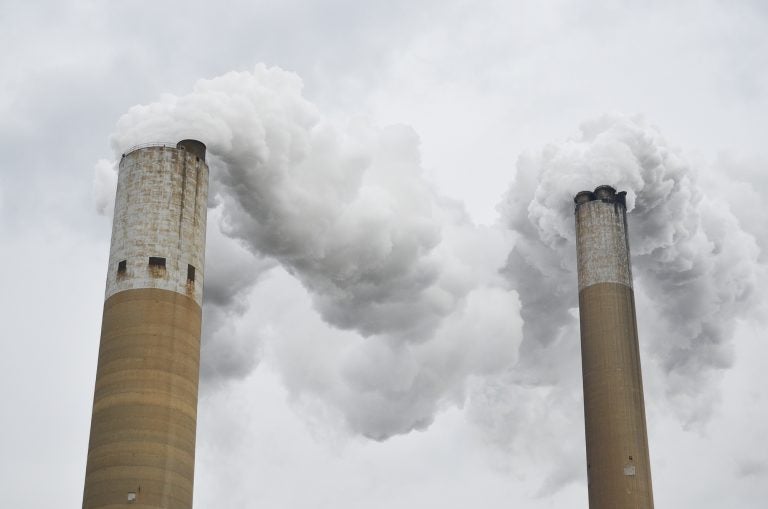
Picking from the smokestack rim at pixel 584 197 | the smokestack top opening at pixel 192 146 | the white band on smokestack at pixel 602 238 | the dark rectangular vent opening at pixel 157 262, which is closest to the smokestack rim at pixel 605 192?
the white band on smokestack at pixel 602 238

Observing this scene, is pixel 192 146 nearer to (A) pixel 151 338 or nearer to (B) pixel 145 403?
(A) pixel 151 338

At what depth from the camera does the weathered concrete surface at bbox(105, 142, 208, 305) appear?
145 ft

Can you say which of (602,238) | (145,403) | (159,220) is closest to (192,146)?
(159,220)

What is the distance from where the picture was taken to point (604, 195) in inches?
2379

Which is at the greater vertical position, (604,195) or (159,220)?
(604,195)

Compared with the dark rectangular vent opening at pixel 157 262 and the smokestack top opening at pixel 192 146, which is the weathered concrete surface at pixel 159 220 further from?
the smokestack top opening at pixel 192 146

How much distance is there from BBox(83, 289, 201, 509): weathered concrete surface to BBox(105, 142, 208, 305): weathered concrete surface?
66 cm

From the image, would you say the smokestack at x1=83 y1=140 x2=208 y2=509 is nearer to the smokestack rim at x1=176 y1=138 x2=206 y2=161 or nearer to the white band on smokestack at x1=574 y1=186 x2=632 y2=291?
the smokestack rim at x1=176 y1=138 x2=206 y2=161

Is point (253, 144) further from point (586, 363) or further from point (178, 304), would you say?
point (586, 363)

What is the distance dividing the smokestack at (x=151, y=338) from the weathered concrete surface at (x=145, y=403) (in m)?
0.04

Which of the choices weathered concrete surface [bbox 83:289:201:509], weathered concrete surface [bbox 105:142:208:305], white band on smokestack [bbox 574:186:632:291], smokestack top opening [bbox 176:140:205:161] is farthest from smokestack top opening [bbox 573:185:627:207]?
weathered concrete surface [bbox 83:289:201:509]

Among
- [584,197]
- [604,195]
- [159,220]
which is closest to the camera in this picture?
[159,220]

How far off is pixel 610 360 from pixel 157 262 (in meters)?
24.3

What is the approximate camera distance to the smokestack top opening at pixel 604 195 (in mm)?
60406
